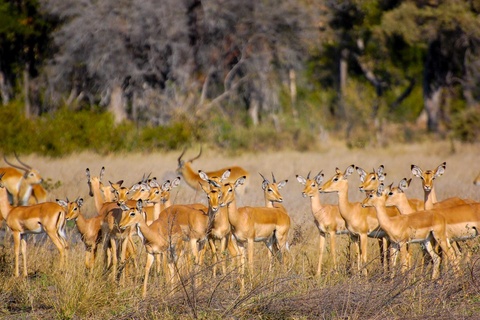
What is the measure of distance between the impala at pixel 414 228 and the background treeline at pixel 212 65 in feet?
43.5

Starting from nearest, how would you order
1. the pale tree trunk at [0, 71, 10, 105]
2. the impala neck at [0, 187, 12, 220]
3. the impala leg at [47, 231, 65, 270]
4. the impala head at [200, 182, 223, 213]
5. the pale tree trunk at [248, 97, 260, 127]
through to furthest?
1. the impala head at [200, 182, 223, 213]
2. the impala leg at [47, 231, 65, 270]
3. the impala neck at [0, 187, 12, 220]
4. the pale tree trunk at [0, 71, 10, 105]
5. the pale tree trunk at [248, 97, 260, 127]

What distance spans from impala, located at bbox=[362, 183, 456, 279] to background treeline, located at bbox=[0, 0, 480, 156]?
13252mm

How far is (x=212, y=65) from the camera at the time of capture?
25141 millimetres

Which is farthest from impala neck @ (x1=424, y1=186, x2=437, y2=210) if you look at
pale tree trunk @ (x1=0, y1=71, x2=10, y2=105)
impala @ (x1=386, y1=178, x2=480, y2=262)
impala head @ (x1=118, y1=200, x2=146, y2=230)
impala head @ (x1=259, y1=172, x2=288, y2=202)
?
pale tree trunk @ (x1=0, y1=71, x2=10, y2=105)

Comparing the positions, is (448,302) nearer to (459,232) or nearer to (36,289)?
(459,232)

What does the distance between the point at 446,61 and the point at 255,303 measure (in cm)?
2330

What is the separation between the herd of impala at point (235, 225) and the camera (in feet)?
22.4

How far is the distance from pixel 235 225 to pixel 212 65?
60.1ft


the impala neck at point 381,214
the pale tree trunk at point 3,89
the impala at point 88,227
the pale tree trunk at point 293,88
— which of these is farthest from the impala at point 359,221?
the pale tree trunk at point 293,88

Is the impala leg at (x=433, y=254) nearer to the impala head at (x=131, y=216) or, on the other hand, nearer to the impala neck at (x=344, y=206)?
the impala neck at (x=344, y=206)

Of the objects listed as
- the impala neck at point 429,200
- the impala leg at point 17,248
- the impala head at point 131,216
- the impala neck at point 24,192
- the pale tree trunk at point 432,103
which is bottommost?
the pale tree trunk at point 432,103

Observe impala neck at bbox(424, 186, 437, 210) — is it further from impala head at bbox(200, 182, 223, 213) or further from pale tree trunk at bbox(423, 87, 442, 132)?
pale tree trunk at bbox(423, 87, 442, 132)

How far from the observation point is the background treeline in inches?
872

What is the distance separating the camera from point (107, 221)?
291 inches
